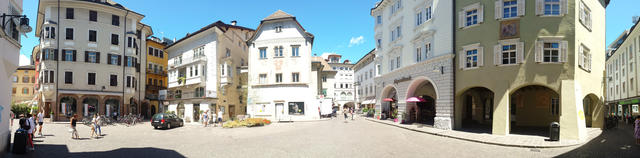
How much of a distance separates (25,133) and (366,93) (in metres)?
53.6

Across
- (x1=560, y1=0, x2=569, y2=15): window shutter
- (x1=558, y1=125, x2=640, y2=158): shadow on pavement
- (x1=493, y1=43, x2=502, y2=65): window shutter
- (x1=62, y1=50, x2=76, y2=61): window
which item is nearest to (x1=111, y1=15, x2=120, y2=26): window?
(x1=62, y1=50, x2=76, y2=61): window

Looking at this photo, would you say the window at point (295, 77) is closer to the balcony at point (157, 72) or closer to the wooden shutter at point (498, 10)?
the wooden shutter at point (498, 10)

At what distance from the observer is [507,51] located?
58.7 ft

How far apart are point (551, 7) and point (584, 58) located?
4178mm

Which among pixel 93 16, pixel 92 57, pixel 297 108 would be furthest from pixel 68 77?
pixel 297 108

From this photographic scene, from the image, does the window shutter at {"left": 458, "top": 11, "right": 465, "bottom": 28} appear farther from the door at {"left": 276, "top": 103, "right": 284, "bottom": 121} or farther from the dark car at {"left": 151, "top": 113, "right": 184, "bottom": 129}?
the dark car at {"left": 151, "top": 113, "right": 184, "bottom": 129}

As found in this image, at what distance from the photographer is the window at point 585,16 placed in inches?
696

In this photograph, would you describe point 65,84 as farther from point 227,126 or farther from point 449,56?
point 449,56

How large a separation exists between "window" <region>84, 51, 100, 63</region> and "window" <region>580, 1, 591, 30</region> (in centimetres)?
4697

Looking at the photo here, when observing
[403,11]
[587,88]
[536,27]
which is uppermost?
[403,11]

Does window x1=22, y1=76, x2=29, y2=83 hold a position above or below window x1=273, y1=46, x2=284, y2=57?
below

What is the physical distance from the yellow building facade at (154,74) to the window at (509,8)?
1861 inches

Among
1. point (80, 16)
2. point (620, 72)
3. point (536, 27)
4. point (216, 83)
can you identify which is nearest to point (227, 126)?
point (216, 83)

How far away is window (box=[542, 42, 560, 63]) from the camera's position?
16.9 metres
